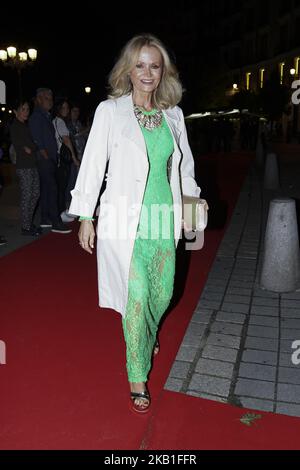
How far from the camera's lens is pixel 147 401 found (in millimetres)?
2855

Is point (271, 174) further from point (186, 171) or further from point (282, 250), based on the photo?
point (186, 171)

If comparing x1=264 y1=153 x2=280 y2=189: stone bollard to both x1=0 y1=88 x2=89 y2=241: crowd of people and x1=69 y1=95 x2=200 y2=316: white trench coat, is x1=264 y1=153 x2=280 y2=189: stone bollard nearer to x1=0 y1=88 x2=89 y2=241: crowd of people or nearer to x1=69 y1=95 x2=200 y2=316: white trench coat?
x1=0 y1=88 x2=89 y2=241: crowd of people

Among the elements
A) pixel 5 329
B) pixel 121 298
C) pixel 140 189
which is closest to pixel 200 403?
pixel 121 298

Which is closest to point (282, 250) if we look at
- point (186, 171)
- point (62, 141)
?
point (186, 171)

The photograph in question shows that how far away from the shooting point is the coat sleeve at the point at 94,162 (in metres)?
2.56

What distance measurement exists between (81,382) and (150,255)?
1008mm

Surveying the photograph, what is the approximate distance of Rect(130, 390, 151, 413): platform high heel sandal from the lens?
2831 mm

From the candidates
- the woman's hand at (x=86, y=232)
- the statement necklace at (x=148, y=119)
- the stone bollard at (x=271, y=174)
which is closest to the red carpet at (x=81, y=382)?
the woman's hand at (x=86, y=232)

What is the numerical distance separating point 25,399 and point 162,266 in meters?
1.16

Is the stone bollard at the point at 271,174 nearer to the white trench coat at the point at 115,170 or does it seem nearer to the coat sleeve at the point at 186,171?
the coat sleeve at the point at 186,171

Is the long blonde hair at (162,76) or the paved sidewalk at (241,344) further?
the paved sidewalk at (241,344)

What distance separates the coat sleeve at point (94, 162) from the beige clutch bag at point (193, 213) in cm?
60

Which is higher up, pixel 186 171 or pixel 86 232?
pixel 186 171

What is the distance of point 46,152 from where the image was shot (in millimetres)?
6980
